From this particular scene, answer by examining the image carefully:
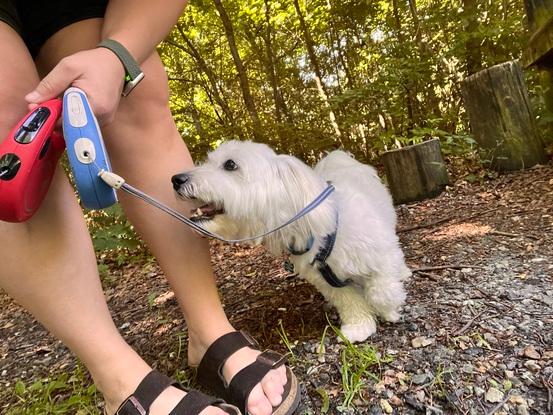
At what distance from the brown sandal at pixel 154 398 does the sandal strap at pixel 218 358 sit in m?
0.19

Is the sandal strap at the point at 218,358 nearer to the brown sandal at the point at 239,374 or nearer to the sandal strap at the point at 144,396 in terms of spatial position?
the brown sandal at the point at 239,374

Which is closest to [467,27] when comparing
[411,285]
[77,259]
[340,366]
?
[411,285]

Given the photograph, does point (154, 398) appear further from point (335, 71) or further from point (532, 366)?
point (335, 71)

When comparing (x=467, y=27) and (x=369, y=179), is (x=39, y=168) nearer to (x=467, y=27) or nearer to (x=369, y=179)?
(x=369, y=179)

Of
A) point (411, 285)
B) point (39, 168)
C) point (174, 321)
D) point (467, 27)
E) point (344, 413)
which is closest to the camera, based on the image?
point (39, 168)

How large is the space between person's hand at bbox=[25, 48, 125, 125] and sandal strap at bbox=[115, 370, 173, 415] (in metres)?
0.75

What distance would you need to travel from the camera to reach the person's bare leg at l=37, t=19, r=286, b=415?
4.63 feet

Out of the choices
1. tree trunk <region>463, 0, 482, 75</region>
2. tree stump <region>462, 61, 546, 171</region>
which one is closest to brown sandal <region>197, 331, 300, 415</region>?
tree stump <region>462, 61, 546, 171</region>

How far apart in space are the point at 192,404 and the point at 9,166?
792 mm

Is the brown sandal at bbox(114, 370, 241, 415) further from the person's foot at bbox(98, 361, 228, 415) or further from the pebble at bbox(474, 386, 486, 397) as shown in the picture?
the pebble at bbox(474, 386, 486, 397)

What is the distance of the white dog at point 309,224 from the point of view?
1656 millimetres

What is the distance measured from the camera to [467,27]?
4.90m

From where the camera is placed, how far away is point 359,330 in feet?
5.88

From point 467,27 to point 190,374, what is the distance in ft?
15.8
